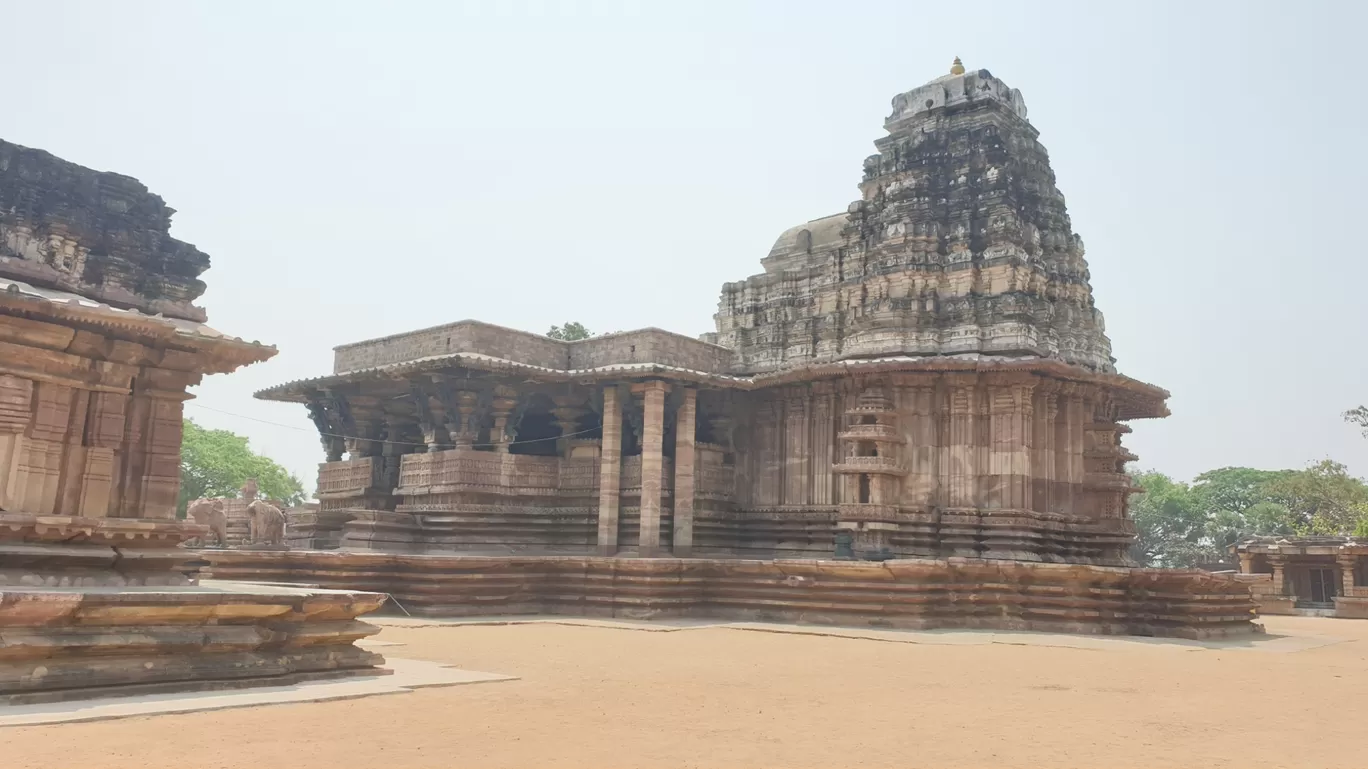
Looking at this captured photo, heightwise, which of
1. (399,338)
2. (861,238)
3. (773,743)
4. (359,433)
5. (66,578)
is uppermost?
(861,238)

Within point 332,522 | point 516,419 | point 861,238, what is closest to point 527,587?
point 516,419

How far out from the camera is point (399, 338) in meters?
21.0

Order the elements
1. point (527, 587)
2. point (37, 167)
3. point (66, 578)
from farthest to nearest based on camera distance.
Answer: point (527, 587) < point (37, 167) < point (66, 578)

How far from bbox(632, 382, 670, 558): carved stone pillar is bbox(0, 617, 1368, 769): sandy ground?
21.2 ft

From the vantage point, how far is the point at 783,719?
761 centimetres

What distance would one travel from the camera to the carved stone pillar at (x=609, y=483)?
19.4m

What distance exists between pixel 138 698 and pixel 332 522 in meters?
14.1

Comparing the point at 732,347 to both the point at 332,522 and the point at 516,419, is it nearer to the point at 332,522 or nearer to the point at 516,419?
the point at 516,419

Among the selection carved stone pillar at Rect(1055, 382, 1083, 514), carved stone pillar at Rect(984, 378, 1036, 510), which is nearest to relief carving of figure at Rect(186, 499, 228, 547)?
carved stone pillar at Rect(984, 378, 1036, 510)

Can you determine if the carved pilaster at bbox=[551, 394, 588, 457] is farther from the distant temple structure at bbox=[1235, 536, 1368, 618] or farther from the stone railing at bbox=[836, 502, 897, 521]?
the distant temple structure at bbox=[1235, 536, 1368, 618]

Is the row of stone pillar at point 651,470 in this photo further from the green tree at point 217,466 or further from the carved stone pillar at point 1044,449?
the green tree at point 217,466

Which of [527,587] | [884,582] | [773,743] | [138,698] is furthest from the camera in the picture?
[527,587]

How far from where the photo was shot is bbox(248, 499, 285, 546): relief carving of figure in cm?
2081

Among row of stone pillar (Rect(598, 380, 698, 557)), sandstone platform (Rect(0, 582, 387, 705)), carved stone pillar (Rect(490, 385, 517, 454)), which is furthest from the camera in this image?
carved stone pillar (Rect(490, 385, 517, 454))
